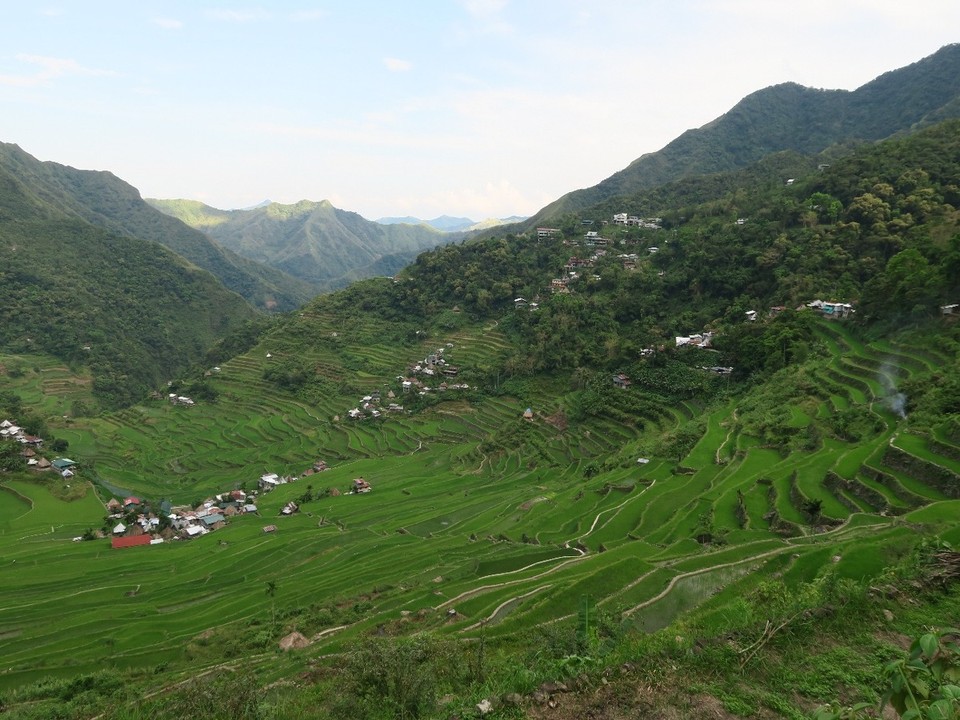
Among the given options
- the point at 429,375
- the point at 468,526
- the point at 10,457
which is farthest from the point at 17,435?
the point at 468,526

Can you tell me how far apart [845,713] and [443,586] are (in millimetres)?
14402

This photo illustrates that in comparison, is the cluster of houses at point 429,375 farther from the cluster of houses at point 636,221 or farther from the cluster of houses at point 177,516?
the cluster of houses at point 636,221

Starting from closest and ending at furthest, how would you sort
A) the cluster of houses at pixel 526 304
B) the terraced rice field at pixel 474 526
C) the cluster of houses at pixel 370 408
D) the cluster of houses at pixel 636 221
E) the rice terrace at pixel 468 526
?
the rice terrace at pixel 468 526
the terraced rice field at pixel 474 526
the cluster of houses at pixel 370 408
the cluster of houses at pixel 526 304
the cluster of houses at pixel 636 221

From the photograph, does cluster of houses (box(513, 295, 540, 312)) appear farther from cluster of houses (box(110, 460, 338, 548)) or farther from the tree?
the tree

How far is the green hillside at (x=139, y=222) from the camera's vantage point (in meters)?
143

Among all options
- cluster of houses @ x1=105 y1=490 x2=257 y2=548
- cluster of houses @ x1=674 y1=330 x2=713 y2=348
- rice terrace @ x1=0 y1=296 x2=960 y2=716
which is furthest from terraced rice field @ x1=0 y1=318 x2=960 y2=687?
cluster of houses @ x1=674 y1=330 x2=713 y2=348

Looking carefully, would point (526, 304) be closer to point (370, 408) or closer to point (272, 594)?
point (370, 408)

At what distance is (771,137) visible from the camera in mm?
109188

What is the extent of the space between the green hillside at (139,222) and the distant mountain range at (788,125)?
84883 millimetres

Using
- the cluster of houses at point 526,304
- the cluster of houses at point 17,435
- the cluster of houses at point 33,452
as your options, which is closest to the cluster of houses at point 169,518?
the cluster of houses at point 33,452

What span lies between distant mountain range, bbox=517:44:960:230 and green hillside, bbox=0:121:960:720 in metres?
52.0

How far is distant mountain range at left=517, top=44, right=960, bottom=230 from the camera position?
9506 centimetres

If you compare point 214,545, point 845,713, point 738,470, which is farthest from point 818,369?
point 214,545

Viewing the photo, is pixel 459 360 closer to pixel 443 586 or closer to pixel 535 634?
pixel 443 586
